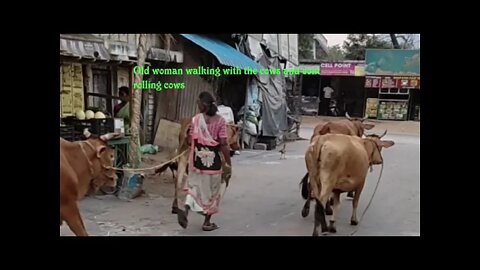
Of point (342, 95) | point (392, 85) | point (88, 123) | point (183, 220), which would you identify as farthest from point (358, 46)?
point (183, 220)

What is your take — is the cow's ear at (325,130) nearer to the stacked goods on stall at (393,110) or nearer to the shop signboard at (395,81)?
the shop signboard at (395,81)

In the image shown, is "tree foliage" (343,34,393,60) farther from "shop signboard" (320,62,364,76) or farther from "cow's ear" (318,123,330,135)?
"cow's ear" (318,123,330,135)

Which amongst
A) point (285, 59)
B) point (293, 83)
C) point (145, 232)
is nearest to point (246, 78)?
point (285, 59)

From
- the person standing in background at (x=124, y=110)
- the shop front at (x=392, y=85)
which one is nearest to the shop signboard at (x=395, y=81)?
the shop front at (x=392, y=85)

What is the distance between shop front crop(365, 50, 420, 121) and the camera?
57.6ft

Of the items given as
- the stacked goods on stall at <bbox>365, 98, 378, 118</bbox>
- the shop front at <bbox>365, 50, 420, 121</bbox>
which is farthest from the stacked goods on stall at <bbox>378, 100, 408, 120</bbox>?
the stacked goods on stall at <bbox>365, 98, 378, 118</bbox>

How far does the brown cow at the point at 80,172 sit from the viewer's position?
3.84 meters

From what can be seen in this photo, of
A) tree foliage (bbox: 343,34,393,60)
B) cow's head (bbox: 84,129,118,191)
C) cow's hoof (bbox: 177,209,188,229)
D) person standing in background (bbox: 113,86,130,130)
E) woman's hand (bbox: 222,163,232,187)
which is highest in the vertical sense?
tree foliage (bbox: 343,34,393,60)

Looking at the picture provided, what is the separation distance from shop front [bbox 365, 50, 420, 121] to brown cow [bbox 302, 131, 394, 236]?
12.4 m

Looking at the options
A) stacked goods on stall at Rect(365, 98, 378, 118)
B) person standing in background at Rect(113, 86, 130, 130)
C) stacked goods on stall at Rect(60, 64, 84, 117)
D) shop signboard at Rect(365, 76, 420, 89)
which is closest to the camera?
stacked goods on stall at Rect(60, 64, 84, 117)

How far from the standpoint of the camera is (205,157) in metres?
5.03

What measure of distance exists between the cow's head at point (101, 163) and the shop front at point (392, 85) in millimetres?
14090
